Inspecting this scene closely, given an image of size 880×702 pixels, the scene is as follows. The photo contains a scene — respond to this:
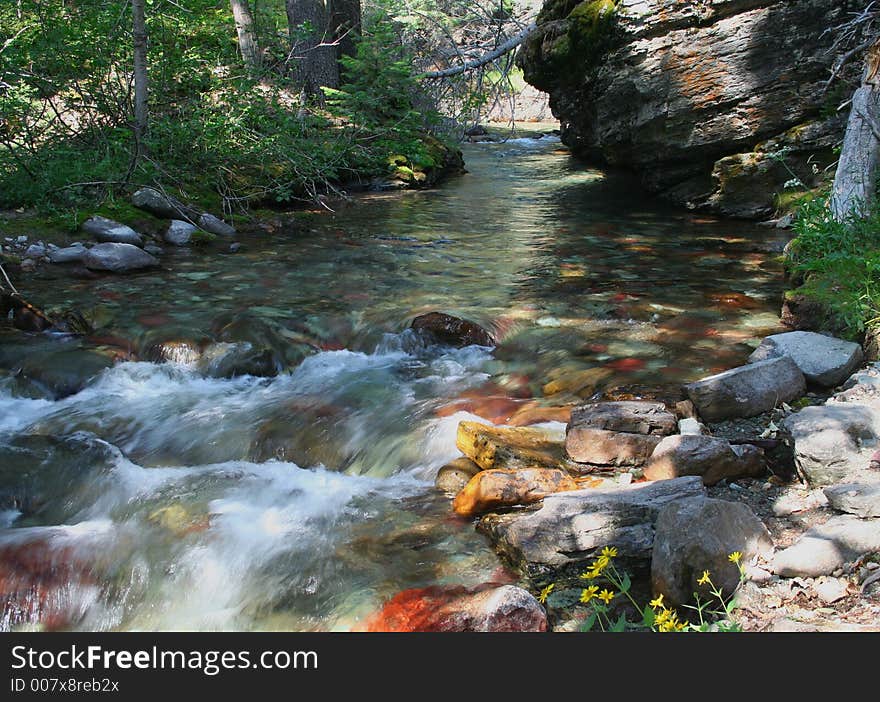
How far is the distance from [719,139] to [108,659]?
424 inches

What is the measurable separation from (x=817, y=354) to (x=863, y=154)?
312 cm

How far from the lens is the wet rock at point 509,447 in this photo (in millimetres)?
4266

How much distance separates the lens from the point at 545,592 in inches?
116

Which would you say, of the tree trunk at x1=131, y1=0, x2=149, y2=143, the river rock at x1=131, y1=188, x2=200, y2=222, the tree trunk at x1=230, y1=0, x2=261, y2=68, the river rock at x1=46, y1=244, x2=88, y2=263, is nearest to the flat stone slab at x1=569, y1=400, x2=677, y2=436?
the river rock at x1=46, y1=244, x2=88, y2=263

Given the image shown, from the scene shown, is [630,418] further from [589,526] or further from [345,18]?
[345,18]

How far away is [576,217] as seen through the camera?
1195cm

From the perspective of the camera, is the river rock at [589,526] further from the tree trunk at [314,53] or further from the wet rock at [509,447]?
the tree trunk at [314,53]

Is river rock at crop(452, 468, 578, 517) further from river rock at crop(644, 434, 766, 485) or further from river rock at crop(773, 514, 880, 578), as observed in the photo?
river rock at crop(773, 514, 880, 578)

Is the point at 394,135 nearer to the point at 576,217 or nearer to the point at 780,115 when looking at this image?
the point at 576,217

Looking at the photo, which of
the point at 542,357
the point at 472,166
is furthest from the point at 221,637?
the point at 472,166

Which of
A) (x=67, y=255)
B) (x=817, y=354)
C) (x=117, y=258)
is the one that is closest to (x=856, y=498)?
(x=817, y=354)

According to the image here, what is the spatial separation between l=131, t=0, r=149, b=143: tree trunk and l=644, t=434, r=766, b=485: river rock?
8055 mm

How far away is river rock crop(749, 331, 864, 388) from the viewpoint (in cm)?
477

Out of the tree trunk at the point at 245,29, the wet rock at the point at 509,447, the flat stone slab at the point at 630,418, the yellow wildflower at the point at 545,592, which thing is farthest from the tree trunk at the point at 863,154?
the tree trunk at the point at 245,29
